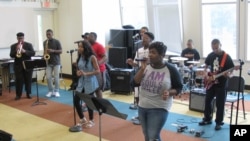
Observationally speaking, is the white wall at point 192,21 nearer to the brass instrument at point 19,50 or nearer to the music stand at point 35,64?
the music stand at point 35,64

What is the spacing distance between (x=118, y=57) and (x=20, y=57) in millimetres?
2710

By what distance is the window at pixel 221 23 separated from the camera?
28.2 feet

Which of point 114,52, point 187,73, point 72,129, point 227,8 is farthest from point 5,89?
point 227,8

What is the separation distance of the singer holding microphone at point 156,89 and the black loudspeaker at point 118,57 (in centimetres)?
551

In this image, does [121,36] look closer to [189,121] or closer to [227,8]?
[227,8]

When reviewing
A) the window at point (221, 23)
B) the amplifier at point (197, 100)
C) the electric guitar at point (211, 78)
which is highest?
the window at point (221, 23)

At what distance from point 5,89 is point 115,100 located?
3583 mm

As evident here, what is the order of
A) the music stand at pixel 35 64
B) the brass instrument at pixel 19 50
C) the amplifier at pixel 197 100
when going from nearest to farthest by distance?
1. the amplifier at pixel 197 100
2. the music stand at pixel 35 64
3. the brass instrument at pixel 19 50

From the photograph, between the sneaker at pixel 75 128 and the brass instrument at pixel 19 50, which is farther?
the brass instrument at pixel 19 50

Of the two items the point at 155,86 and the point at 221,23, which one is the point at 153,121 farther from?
the point at 221,23

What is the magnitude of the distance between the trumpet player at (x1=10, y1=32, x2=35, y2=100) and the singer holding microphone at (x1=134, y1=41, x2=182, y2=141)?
518cm

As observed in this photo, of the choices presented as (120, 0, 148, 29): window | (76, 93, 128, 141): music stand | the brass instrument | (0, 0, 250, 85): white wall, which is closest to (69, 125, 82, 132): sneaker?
(76, 93, 128, 141): music stand

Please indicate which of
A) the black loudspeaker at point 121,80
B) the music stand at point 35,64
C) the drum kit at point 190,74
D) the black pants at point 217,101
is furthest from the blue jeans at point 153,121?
the black loudspeaker at point 121,80

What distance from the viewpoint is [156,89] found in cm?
340
